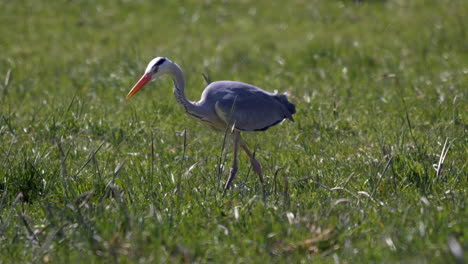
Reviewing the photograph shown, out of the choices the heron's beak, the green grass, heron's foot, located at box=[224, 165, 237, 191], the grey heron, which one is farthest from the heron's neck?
heron's foot, located at box=[224, 165, 237, 191]

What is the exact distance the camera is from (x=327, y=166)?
5723mm

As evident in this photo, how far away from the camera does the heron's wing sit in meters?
5.86

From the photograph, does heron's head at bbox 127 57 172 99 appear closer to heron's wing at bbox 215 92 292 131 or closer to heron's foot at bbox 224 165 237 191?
heron's wing at bbox 215 92 292 131

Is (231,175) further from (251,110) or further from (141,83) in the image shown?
(141,83)

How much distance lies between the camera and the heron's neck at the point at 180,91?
5.91 meters

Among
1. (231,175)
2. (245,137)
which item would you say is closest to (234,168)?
(231,175)

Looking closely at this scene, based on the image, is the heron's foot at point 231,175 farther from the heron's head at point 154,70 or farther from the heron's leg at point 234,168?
the heron's head at point 154,70

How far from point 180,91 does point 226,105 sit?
438 mm

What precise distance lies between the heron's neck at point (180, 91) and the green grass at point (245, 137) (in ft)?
1.45

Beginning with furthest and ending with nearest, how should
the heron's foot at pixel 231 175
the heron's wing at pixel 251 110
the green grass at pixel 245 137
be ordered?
the heron's wing at pixel 251 110 → the heron's foot at pixel 231 175 → the green grass at pixel 245 137

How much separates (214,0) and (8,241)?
909 cm

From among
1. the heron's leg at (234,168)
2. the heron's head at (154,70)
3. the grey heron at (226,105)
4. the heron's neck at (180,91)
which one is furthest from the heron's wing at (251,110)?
the heron's head at (154,70)

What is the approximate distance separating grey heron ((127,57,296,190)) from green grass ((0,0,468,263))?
279 mm

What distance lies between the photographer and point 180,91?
599cm
